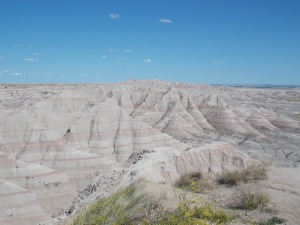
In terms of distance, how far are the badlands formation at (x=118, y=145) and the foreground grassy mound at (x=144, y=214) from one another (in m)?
3.80

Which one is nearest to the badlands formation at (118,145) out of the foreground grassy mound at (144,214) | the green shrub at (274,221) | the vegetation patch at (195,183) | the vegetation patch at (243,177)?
the vegetation patch at (243,177)

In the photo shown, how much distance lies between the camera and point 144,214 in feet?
26.8

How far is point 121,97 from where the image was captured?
3014 inches

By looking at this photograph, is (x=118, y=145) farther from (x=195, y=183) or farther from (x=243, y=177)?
(x=195, y=183)

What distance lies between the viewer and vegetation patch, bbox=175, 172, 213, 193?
39.9ft

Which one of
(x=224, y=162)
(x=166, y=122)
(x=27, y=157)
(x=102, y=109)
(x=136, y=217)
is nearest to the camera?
(x=136, y=217)

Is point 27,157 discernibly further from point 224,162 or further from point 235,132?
point 235,132

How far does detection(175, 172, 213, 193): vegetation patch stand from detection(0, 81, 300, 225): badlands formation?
89 cm

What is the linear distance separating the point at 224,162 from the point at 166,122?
127 ft

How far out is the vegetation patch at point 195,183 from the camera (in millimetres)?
12173

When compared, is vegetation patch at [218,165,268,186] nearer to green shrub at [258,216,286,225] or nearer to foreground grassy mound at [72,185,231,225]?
green shrub at [258,216,286,225]

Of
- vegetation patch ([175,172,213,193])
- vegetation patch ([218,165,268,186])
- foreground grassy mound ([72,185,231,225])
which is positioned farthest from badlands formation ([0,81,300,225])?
foreground grassy mound ([72,185,231,225])

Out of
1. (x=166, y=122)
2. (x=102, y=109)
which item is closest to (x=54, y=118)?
(x=102, y=109)

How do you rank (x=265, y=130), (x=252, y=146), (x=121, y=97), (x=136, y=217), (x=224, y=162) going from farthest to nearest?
(x=121, y=97) < (x=265, y=130) < (x=252, y=146) < (x=224, y=162) < (x=136, y=217)
